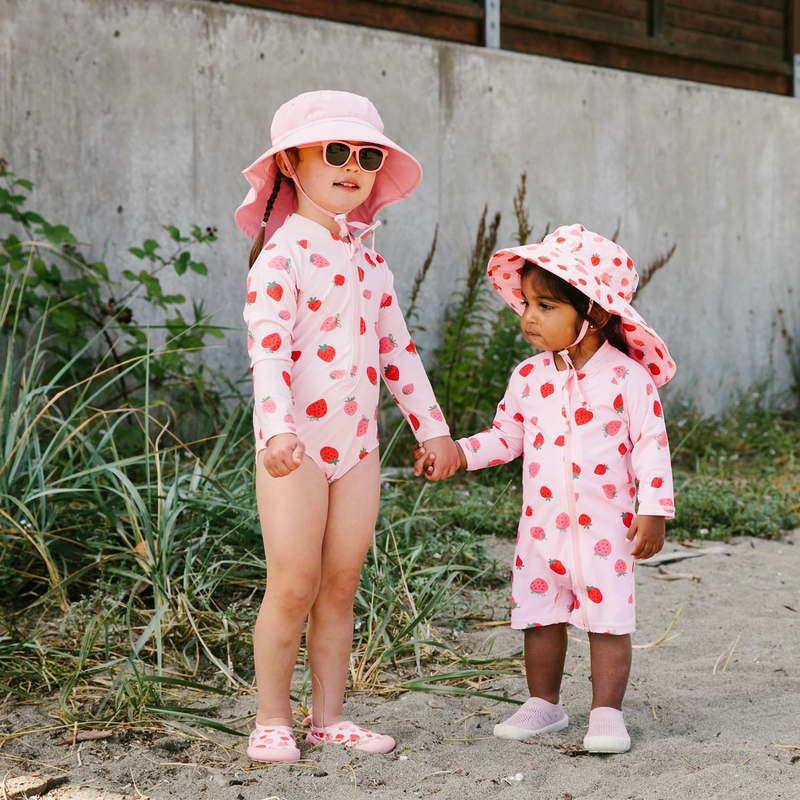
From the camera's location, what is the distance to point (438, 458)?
2.29 m

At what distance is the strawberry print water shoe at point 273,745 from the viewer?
208 centimetres

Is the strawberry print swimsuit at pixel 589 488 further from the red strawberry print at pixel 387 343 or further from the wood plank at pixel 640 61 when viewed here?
the wood plank at pixel 640 61

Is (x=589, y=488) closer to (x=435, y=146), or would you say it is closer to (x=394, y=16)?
(x=435, y=146)

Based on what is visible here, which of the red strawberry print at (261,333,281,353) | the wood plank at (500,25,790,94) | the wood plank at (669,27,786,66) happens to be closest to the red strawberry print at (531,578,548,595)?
the red strawberry print at (261,333,281,353)

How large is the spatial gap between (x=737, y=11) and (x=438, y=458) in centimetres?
626

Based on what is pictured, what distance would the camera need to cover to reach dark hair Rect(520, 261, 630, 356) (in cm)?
222

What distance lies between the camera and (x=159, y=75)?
15.3 ft

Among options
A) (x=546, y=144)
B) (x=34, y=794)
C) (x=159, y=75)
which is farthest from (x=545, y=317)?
(x=546, y=144)

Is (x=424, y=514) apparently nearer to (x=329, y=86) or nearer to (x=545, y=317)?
(x=545, y=317)

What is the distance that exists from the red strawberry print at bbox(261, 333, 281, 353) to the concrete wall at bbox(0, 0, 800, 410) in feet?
8.87

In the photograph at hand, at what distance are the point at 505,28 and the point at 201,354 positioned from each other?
2.98 metres

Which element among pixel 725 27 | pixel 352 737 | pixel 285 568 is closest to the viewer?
pixel 285 568

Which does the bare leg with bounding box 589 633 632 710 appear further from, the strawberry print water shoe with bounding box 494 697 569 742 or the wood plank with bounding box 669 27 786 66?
the wood plank with bounding box 669 27 786 66

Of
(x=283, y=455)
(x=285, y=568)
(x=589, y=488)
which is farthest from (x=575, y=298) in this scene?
(x=285, y=568)
